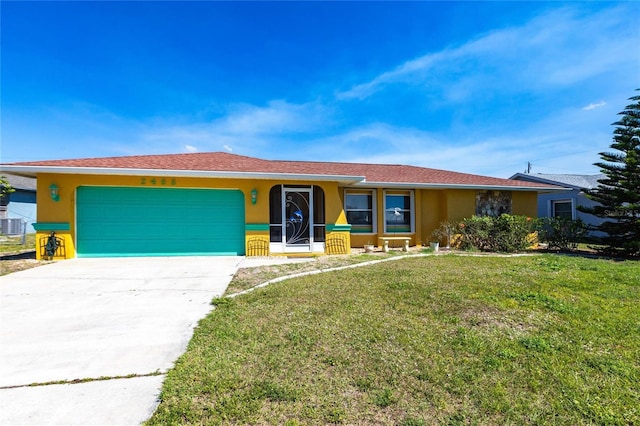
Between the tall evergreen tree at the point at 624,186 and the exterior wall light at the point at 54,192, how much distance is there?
718 inches

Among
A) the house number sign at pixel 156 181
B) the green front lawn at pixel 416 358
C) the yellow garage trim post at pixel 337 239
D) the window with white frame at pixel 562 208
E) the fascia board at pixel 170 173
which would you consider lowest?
the green front lawn at pixel 416 358

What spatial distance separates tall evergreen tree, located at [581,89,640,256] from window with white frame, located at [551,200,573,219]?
7.20 meters

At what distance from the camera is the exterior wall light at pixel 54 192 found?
9219mm

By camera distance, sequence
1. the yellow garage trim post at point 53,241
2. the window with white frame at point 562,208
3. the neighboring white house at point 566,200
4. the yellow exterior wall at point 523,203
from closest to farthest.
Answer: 1. the yellow garage trim post at point 53,241
2. the yellow exterior wall at point 523,203
3. the neighboring white house at point 566,200
4. the window with white frame at point 562,208

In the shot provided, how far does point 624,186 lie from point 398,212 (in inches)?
310

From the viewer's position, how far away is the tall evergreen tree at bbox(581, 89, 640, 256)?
10.2m

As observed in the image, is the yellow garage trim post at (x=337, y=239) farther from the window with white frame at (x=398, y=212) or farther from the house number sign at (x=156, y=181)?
the house number sign at (x=156, y=181)

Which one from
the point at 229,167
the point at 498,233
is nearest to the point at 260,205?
the point at 229,167

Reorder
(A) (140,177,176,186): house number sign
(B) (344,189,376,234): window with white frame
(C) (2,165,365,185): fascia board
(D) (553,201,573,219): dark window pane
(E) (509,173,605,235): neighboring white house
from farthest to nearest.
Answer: (D) (553,201,573,219): dark window pane → (E) (509,173,605,235): neighboring white house → (B) (344,189,376,234): window with white frame → (A) (140,177,176,186): house number sign → (C) (2,165,365,185): fascia board

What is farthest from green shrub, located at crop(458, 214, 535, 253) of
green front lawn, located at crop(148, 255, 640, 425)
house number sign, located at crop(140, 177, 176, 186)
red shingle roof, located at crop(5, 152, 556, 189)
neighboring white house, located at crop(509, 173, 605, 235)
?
house number sign, located at crop(140, 177, 176, 186)

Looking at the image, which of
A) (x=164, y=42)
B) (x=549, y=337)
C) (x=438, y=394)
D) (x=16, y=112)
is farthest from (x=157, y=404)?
(x=16, y=112)

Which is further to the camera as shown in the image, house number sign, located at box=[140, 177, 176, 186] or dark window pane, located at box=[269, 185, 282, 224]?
dark window pane, located at box=[269, 185, 282, 224]

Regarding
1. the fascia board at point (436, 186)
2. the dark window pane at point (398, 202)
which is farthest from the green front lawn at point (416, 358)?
the dark window pane at point (398, 202)

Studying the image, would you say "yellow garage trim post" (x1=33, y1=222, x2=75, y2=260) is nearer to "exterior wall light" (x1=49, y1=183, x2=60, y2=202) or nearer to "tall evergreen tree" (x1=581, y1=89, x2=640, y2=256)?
"exterior wall light" (x1=49, y1=183, x2=60, y2=202)
